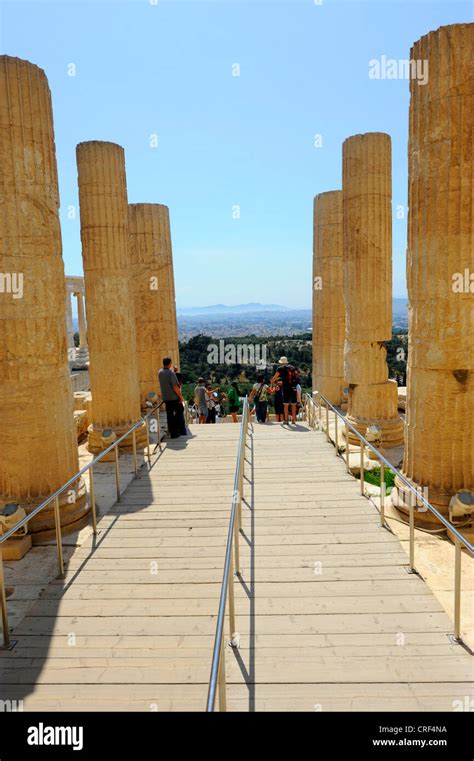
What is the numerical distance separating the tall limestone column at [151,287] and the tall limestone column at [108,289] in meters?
3.92

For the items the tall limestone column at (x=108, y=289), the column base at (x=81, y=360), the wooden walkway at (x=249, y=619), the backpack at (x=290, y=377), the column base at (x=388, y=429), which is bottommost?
the wooden walkway at (x=249, y=619)

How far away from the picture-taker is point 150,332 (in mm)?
18422

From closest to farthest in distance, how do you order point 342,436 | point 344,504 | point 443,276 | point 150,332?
point 443,276 → point 344,504 → point 342,436 → point 150,332

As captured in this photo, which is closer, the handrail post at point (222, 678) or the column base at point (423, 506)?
the handrail post at point (222, 678)

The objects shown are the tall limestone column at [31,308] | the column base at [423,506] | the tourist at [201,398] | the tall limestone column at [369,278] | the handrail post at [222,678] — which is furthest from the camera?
the tourist at [201,398]

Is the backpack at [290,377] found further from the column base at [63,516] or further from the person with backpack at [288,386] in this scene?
the column base at [63,516]

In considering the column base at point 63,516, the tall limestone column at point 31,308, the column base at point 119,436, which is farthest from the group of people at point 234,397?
the column base at point 63,516

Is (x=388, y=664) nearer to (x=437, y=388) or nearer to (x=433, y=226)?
(x=437, y=388)

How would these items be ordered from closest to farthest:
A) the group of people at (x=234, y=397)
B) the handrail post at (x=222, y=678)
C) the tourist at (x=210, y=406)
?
the handrail post at (x=222, y=678), the group of people at (x=234, y=397), the tourist at (x=210, y=406)

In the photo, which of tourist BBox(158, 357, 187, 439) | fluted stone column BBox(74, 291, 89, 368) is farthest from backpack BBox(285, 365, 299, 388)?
fluted stone column BBox(74, 291, 89, 368)

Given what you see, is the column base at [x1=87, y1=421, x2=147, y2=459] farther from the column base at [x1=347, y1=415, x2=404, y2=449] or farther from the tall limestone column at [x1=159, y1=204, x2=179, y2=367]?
the column base at [x1=347, y1=415, x2=404, y2=449]

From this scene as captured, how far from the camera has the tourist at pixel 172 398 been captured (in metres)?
12.9

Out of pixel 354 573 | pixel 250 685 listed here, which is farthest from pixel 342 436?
pixel 250 685

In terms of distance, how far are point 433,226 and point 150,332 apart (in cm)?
1169
